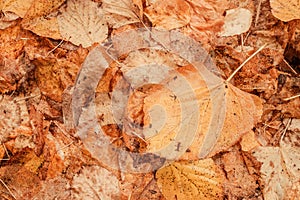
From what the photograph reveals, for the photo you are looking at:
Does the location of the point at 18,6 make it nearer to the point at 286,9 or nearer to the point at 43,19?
the point at 43,19

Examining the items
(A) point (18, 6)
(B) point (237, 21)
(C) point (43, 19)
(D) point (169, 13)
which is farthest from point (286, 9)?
(A) point (18, 6)

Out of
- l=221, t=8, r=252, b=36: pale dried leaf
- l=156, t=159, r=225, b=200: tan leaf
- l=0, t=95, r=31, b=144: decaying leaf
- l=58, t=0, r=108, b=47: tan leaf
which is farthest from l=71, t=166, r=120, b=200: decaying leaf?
l=221, t=8, r=252, b=36: pale dried leaf

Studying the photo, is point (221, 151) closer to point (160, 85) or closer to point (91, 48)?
point (160, 85)

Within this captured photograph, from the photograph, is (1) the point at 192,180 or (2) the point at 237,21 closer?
(1) the point at 192,180

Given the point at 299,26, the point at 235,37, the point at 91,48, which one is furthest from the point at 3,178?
the point at 299,26

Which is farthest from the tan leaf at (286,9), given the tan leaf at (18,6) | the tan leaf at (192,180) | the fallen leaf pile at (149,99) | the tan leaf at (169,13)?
the tan leaf at (18,6)

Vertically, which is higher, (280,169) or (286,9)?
(286,9)
